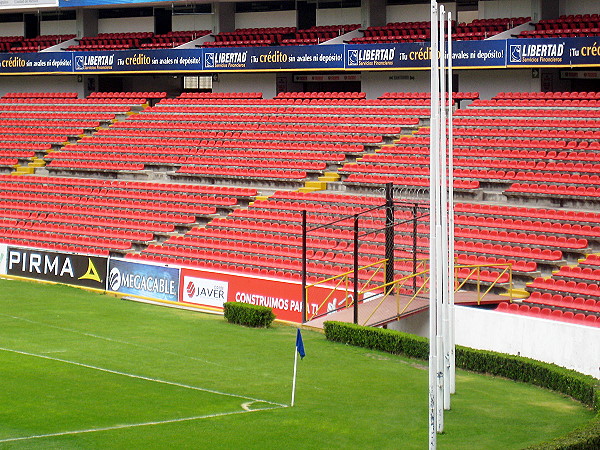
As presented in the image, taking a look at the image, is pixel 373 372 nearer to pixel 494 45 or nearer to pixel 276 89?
pixel 494 45

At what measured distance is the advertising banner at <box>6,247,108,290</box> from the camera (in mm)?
30328

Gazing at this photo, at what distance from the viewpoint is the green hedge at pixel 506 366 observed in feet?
46.7

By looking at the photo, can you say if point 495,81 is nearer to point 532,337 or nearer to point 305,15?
point 305,15

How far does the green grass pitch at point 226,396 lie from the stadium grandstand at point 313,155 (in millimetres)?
2251

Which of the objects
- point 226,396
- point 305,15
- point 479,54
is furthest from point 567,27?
point 226,396

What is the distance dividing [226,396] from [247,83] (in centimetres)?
2628

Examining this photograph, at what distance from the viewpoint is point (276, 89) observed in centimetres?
4169

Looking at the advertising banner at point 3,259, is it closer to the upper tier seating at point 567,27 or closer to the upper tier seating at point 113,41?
the upper tier seating at point 113,41

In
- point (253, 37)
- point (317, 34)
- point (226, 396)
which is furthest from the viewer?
point (253, 37)

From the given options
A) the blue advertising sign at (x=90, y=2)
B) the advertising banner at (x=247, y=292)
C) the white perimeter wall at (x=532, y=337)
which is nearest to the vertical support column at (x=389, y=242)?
the advertising banner at (x=247, y=292)

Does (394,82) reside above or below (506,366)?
above

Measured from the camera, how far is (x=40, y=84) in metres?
49.4

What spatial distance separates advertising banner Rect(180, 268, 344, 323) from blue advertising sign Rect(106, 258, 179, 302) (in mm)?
401

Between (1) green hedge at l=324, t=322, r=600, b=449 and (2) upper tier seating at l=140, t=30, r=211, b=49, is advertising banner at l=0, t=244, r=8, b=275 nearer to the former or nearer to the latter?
(1) green hedge at l=324, t=322, r=600, b=449
